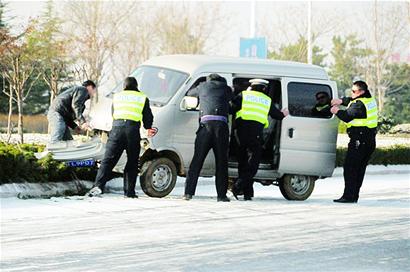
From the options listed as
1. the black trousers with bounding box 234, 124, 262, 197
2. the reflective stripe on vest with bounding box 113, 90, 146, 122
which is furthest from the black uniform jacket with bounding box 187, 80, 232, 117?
the reflective stripe on vest with bounding box 113, 90, 146, 122

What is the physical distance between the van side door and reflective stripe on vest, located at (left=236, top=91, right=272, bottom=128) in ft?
1.97

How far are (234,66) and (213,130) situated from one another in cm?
131

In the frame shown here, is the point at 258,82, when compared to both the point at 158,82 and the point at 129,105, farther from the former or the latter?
the point at 129,105

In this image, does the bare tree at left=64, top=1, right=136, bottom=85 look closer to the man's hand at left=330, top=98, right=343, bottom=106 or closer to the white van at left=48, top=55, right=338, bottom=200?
the white van at left=48, top=55, right=338, bottom=200

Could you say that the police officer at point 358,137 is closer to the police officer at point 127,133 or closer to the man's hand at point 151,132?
the man's hand at point 151,132

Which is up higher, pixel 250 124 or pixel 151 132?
pixel 250 124

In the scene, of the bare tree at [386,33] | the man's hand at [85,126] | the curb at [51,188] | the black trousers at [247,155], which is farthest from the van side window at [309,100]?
the bare tree at [386,33]

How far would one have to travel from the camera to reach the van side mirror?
14906 millimetres

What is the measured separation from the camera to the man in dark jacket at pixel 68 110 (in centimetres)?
1584

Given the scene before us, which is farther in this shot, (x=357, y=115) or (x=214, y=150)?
(x=357, y=115)

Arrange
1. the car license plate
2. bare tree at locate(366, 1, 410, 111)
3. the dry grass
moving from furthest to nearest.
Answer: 1. bare tree at locate(366, 1, 410, 111)
2. the dry grass
3. the car license plate

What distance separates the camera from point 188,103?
14.9 meters

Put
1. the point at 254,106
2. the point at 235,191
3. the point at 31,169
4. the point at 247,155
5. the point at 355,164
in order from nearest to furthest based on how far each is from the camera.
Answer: the point at 31,169, the point at 254,106, the point at 247,155, the point at 235,191, the point at 355,164

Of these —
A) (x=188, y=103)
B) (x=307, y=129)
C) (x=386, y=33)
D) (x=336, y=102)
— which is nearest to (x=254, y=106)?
(x=188, y=103)
